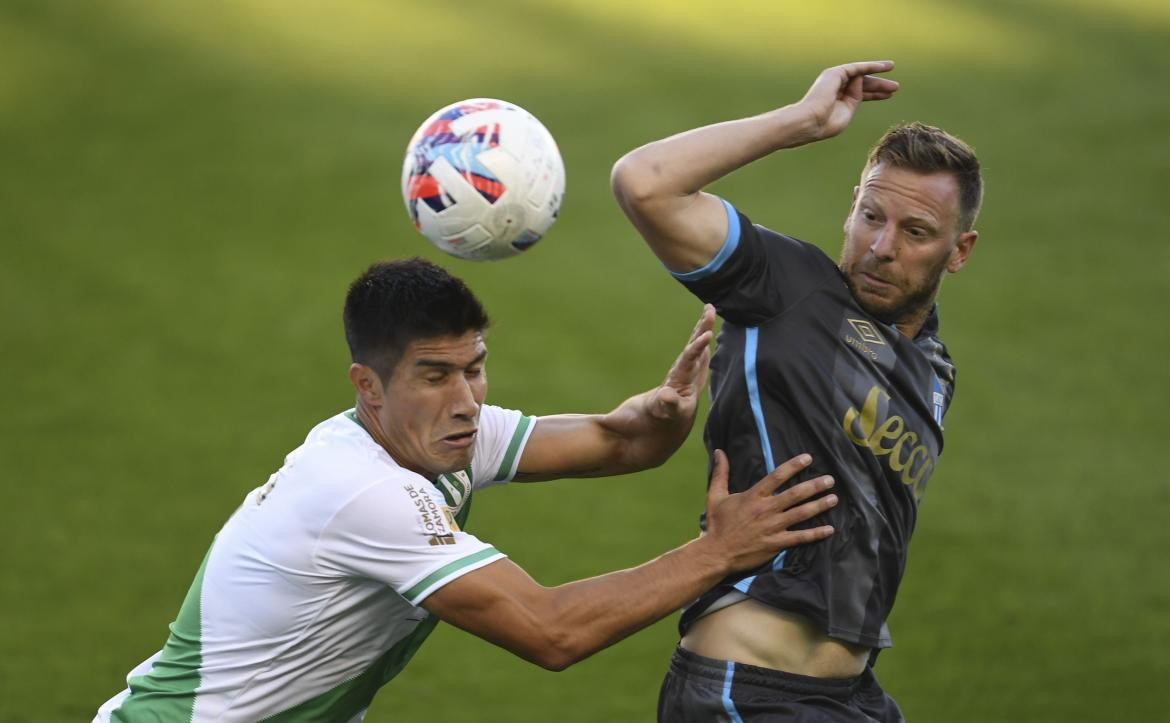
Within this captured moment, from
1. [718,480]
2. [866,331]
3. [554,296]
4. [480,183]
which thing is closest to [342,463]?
[480,183]

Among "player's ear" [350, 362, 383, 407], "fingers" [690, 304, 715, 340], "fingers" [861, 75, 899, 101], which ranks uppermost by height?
"fingers" [861, 75, 899, 101]

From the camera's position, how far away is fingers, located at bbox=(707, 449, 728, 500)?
→ 4.23 meters

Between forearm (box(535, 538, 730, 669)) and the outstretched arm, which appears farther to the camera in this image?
the outstretched arm

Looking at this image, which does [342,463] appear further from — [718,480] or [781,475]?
[781,475]

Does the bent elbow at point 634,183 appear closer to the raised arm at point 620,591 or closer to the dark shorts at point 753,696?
the raised arm at point 620,591

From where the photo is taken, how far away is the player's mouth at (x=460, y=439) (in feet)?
14.5

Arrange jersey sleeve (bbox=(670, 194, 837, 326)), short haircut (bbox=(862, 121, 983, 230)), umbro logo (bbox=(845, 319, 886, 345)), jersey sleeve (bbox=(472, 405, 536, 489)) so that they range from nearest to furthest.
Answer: jersey sleeve (bbox=(670, 194, 837, 326)), umbro logo (bbox=(845, 319, 886, 345)), short haircut (bbox=(862, 121, 983, 230)), jersey sleeve (bbox=(472, 405, 536, 489))

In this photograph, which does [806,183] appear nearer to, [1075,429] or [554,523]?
[1075,429]

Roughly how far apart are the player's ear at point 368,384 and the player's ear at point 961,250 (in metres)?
1.77

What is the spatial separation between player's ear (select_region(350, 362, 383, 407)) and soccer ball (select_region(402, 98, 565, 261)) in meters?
0.44

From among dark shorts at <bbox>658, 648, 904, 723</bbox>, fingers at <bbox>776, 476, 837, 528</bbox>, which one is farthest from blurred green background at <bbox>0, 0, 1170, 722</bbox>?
→ fingers at <bbox>776, 476, 837, 528</bbox>

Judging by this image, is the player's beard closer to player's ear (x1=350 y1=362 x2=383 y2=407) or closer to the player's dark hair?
the player's dark hair

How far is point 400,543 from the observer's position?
4.13 m

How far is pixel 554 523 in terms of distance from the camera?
858cm
